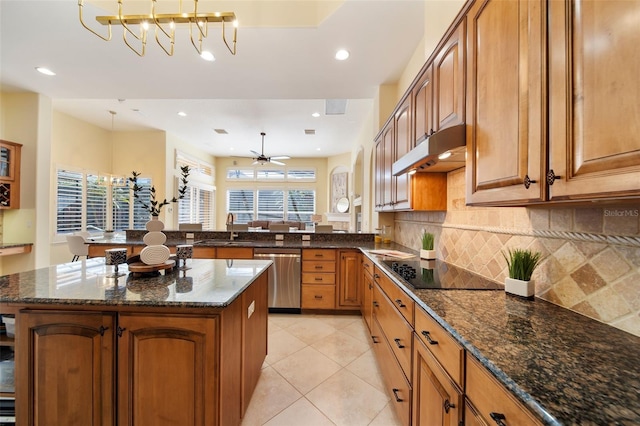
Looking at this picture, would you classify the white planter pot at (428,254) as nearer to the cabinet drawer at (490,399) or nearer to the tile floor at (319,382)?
the tile floor at (319,382)

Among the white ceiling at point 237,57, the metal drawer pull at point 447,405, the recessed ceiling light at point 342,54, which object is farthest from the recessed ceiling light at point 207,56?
the metal drawer pull at point 447,405

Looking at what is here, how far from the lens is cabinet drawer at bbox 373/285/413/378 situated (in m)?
1.40

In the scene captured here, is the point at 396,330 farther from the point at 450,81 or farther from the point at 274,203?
the point at 274,203

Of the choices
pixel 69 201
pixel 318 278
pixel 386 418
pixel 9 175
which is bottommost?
pixel 386 418

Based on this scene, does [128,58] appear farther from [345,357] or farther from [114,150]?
[114,150]

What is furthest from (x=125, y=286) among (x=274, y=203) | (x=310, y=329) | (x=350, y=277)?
(x=274, y=203)

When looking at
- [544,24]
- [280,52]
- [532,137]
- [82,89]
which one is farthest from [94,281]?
[82,89]

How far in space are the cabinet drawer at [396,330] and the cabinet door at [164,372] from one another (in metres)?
1.00

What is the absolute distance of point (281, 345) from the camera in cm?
262

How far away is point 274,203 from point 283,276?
19.7ft

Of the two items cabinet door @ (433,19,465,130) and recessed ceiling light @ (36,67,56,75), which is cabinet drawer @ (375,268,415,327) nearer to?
cabinet door @ (433,19,465,130)

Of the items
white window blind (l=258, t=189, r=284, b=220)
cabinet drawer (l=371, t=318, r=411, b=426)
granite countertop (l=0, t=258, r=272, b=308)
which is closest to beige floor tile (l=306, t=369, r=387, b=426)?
cabinet drawer (l=371, t=318, r=411, b=426)

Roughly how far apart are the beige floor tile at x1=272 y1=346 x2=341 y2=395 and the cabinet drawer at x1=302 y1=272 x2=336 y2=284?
3.16 ft

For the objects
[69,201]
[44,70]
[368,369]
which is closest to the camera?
[368,369]
